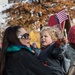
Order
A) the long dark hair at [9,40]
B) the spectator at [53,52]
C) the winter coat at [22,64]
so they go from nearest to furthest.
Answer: the winter coat at [22,64]
the long dark hair at [9,40]
the spectator at [53,52]

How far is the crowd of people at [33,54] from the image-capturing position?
3.16m

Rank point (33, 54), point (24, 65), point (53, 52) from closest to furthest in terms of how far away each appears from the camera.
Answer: point (24, 65) < point (33, 54) < point (53, 52)

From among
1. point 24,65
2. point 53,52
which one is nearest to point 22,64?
point 24,65

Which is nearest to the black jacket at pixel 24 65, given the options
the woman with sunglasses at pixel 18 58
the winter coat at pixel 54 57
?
the woman with sunglasses at pixel 18 58

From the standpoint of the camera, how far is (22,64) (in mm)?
3164

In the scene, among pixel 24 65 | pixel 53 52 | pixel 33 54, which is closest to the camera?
pixel 24 65

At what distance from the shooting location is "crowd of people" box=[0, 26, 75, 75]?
3.16 meters

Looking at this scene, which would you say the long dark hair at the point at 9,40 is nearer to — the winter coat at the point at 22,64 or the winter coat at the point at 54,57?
the winter coat at the point at 22,64

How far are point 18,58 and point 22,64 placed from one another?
0.07m

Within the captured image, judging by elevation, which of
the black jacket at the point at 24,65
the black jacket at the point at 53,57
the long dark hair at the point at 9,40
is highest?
the long dark hair at the point at 9,40

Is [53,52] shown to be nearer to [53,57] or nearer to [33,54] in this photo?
[53,57]

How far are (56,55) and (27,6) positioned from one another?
2546cm

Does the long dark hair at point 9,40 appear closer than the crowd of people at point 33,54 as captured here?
No

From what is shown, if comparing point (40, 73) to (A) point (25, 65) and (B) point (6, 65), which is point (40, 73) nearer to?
(A) point (25, 65)
